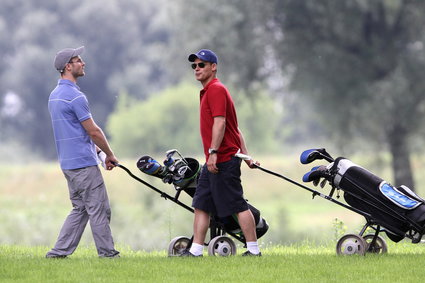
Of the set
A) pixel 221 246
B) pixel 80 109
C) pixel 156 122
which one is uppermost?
pixel 156 122

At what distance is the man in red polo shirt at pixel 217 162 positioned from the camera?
9047mm

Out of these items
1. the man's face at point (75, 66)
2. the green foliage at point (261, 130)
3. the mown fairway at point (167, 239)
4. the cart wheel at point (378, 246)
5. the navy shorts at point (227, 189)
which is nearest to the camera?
the mown fairway at point (167, 239)

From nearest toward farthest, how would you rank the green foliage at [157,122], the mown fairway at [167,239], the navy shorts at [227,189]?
the mown fairway at [167,239]
the navy shorts at [227,189]
the green foliage at [157,122]

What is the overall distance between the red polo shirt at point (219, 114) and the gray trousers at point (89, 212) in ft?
3.68

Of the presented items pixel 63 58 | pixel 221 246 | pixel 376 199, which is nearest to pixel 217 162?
pixel 221 246

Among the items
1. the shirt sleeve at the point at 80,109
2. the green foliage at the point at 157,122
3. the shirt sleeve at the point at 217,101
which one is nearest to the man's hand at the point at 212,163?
the shirt sleeve at the point at 217,101

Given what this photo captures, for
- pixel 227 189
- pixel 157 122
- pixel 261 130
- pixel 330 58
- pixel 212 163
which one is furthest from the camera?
pixel 261 130

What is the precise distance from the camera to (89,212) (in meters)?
9.40

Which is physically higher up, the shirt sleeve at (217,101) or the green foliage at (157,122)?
the green foliage at (157,122)

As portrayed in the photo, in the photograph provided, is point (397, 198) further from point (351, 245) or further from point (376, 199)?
point (351, 245)

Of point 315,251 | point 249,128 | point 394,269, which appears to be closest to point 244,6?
point 315,251

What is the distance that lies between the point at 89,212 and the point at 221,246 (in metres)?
1.31

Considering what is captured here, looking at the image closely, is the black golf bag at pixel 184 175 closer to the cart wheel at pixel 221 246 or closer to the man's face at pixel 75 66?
the cart wheel at pixel 221 246

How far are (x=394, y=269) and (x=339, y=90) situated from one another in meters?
20.6
